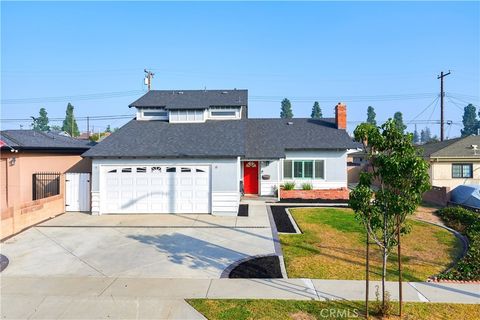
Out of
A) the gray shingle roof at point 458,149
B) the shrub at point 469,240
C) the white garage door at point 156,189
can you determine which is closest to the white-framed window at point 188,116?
the white garage door at point 156,189

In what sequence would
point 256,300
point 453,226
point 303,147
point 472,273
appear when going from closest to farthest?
point 256,300 → point 472,273 → point 453,226 → point 303,147

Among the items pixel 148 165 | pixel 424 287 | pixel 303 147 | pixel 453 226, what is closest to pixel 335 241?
pixel 424 287

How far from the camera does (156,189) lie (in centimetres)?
1664

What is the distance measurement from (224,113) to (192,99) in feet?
8.31

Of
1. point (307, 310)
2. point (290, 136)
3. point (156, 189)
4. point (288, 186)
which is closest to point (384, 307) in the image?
point (307, 310)

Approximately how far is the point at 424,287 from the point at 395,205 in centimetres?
301

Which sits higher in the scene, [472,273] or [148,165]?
[148,165]

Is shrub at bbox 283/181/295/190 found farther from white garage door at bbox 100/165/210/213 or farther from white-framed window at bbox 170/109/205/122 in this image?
white-framed window at bbox 170/109/205/122

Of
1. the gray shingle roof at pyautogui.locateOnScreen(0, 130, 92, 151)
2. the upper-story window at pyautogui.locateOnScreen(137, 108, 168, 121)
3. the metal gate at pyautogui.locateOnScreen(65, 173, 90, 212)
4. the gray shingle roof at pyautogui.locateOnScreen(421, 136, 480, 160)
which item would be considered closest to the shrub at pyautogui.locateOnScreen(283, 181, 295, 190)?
the upper-story window at pyautogui.locateOnScreen(137, 108, 168, 121)

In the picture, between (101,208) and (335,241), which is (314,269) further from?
(101,208)

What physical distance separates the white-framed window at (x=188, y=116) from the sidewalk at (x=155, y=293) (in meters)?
14.3

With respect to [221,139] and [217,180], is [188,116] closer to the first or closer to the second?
[221,139]

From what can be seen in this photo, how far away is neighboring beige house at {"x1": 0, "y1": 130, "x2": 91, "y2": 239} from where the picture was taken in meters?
12.6

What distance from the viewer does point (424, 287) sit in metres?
7.93
